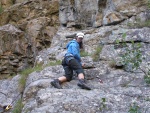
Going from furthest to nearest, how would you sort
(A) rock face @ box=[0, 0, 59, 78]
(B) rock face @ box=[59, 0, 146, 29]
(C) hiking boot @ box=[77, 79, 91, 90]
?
(A) rock face @ box=[0, 0, 59, 78] < (B) rock face @ box=[59, 0, 146, 29] < (C) hiking boot @ box=[77, 79, 91, 90]

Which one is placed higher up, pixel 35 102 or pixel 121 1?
pixel 121 1

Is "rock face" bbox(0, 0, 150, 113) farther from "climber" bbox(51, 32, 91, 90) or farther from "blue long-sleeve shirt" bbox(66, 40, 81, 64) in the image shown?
"blue long-sleeve shirt" bbox(66, 40, 81, 64)

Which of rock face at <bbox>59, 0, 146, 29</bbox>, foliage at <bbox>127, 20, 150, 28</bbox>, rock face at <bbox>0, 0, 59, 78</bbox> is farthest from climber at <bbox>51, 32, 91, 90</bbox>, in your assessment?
rock face at <bbox>0, 0, 59, 78</bbox>

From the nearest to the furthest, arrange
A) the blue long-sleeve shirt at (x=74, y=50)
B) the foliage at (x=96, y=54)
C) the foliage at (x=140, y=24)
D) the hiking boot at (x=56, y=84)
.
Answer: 1. the hiking boot at (x=56, y=84)
2. the blue long-sleeve shirt at (x=74, y=50)
3. the foliage at (x=96, y=54)
4. the foliage at (x=140, y=24)

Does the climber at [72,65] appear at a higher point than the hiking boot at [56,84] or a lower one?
higher

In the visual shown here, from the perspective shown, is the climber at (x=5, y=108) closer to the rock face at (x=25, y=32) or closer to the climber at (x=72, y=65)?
the climber at (x=72, y=65)

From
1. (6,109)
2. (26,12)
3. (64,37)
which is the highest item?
(26,12)

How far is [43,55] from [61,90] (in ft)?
18.7

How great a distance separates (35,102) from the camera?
877 centimetres

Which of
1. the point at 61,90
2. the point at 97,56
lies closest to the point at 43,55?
the point at 97,56

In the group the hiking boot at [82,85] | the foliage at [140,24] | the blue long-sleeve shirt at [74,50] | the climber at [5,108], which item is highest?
the foliage at [140,24]

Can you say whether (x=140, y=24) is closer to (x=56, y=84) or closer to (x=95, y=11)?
(x=95, y=11)

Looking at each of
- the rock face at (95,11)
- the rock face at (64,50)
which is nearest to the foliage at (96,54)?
the rock face at (64,50)

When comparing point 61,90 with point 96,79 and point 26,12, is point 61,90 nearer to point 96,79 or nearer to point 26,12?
point 96,79
